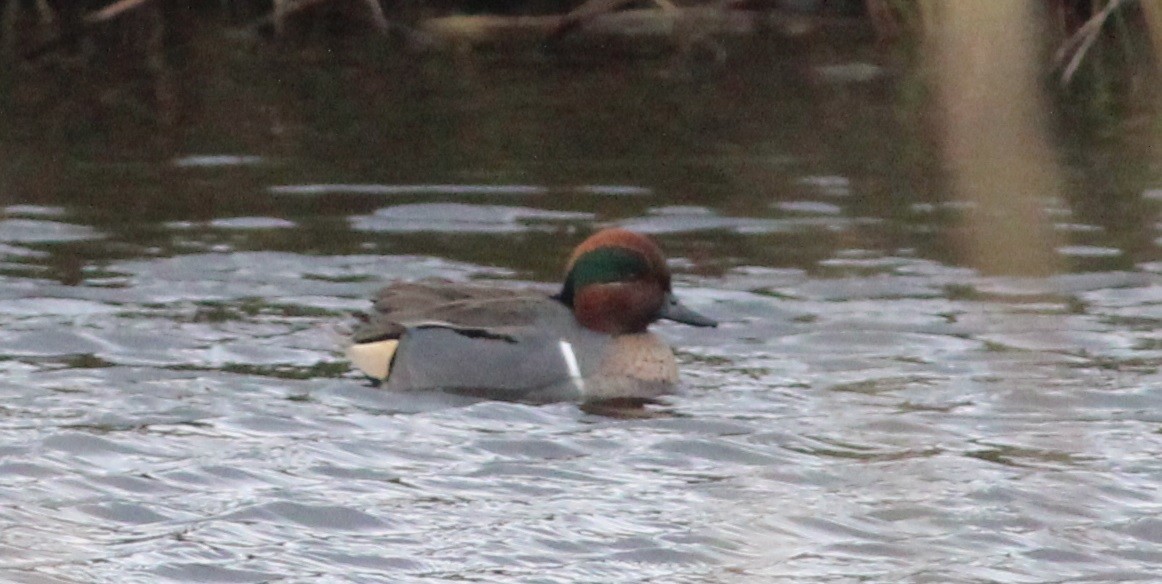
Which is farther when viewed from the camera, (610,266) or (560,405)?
(610,266)

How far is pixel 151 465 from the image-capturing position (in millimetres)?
5551

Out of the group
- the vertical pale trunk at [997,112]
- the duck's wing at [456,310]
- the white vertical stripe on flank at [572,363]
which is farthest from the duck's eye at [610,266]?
the vertical pale trunk at [997,112]

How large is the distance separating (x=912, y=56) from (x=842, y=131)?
3.39 m

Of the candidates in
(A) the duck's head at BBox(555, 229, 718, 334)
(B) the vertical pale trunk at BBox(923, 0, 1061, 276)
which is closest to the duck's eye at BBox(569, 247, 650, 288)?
(A) the duck's head at BBox(555, 229, 718, 334)

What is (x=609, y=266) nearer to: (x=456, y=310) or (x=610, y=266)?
(x=610, y=266)

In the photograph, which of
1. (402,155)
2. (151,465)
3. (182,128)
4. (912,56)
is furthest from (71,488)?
(912,56)

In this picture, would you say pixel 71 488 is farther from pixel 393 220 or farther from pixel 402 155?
pixel 402 155

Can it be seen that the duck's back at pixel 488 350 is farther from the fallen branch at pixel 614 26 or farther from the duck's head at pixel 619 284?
the fallen branch at pixel 614 26

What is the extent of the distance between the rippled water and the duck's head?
11.6 inches

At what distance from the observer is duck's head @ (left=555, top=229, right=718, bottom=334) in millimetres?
7023

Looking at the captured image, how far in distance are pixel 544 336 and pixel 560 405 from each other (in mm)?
307

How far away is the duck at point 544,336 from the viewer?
268 inches

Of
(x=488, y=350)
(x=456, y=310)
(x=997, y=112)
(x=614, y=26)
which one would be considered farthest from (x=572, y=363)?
(x=614, y=26)

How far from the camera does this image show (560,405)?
22.1 ft
